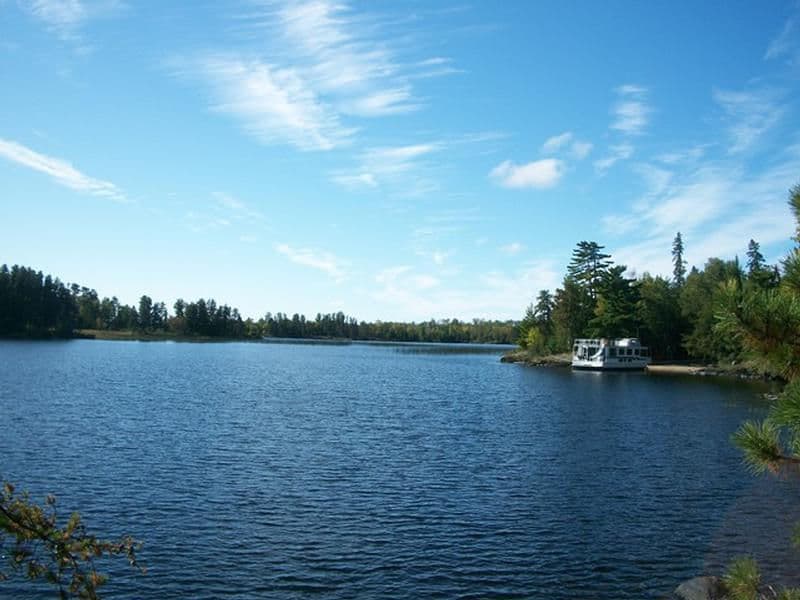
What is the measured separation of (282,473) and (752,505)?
17.7m

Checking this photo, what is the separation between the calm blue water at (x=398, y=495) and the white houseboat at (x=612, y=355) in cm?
5019

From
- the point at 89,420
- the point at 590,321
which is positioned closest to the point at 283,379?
the point at 89,420

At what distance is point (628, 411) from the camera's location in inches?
1919

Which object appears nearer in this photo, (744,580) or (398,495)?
(744,580)

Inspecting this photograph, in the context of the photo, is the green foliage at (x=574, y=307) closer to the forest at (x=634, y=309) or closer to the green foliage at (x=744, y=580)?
the forest at (x=634, y=309)

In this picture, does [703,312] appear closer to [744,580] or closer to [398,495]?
[398,495]

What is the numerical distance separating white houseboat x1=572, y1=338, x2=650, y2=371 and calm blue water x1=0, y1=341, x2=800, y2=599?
165 feet

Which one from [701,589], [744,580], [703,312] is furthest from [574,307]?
[744,580]

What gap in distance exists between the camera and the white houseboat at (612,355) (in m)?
97.9

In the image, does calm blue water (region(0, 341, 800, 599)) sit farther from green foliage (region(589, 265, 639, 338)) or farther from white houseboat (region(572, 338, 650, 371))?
green foliage (region(589, 265, 639, 338))

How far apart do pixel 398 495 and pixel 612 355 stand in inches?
3281

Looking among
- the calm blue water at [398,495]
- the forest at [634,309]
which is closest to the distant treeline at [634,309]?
the forest at [634,309]

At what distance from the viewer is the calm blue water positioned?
16188 mm

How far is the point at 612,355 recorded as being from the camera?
327ft
